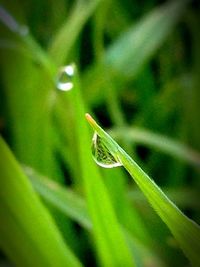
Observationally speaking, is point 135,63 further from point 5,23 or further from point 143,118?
point 5,23

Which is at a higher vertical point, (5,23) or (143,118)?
(5,23)

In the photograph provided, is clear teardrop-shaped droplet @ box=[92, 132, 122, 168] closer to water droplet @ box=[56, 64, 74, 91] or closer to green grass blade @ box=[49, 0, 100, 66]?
water droplet @ box=[56, 64, 74, 91]

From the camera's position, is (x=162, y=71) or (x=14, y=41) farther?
Answer: (x=162, y=71)

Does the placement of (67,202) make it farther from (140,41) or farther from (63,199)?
(140,41)

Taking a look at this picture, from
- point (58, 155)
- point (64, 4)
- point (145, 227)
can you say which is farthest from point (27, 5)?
point (145, 227)

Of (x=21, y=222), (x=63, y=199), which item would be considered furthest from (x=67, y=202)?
(x=21, y=222)

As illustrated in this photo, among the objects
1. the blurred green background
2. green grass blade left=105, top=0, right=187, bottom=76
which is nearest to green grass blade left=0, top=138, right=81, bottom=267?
the blurred green background

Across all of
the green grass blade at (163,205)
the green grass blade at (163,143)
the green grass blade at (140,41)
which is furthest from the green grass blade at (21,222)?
the green grass blade at (140,41)
